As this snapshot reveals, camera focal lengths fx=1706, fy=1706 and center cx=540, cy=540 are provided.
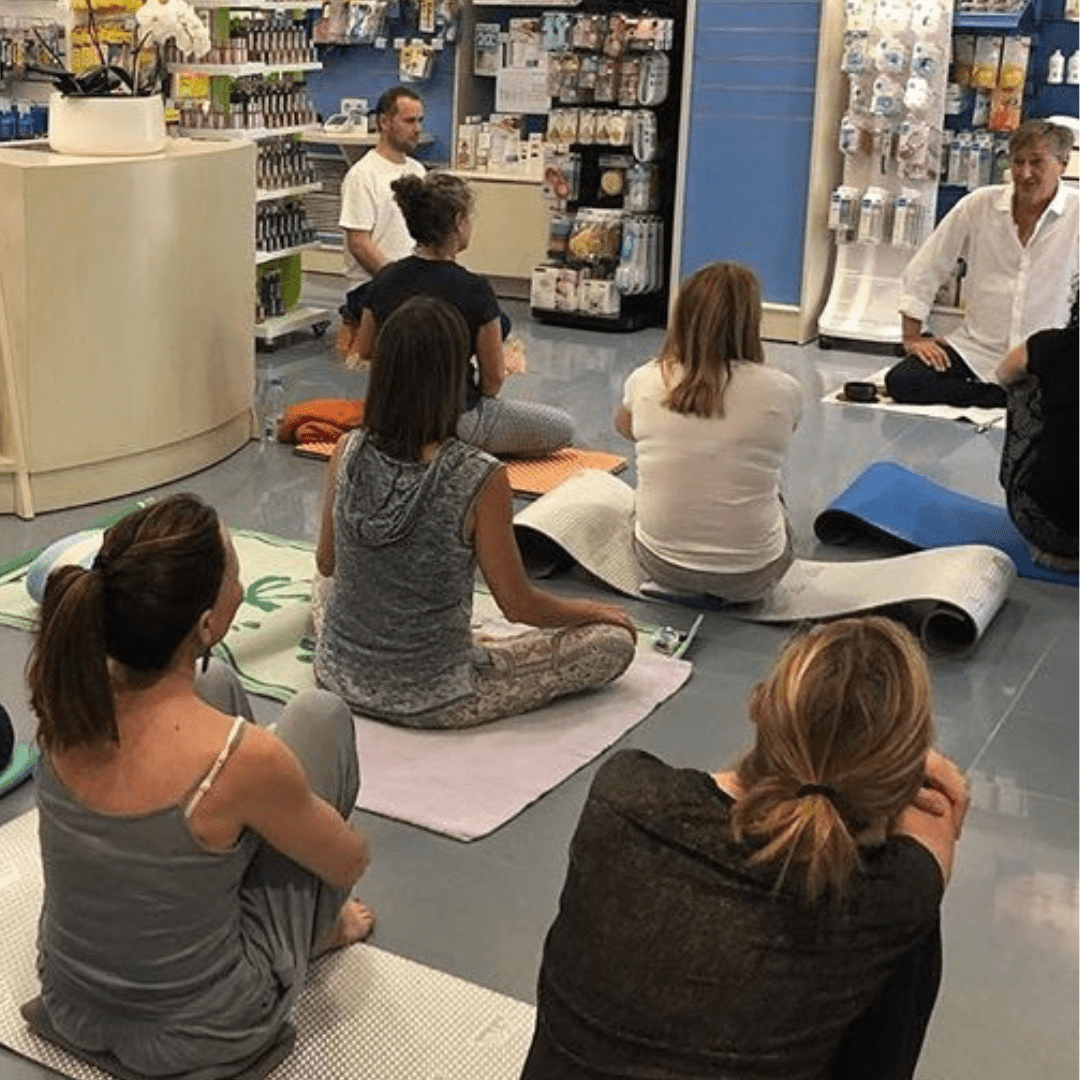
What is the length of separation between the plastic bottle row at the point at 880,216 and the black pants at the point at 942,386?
1243mm

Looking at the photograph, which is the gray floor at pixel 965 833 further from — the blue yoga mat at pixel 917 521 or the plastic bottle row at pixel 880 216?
the plastic bottle row at pixel 880 216

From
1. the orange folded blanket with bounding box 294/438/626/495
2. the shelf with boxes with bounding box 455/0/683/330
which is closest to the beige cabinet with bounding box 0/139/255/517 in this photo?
the orange folded blanket with bounding box 294/438/626/495

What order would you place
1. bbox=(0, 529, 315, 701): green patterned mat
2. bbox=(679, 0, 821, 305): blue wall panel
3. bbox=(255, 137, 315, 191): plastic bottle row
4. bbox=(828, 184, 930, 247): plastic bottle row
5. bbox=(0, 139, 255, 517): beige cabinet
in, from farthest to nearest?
1. bbox=(679, 0, 821, 305): blue wall panel
2. bbox=(828, 184, 930, 247): plastic bottle row
3. bbox=(255, 137, 315, 191): plastic bottle row
4. bbox=(0, 139, 255, 517): beige cabinet
5. bbox=(0, 529, 315, 701): green patterned mat

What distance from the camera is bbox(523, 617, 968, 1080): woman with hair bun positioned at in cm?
175

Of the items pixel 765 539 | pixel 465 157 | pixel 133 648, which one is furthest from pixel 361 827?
pixel 465 157

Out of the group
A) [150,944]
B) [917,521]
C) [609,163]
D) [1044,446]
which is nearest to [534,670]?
[150,944]

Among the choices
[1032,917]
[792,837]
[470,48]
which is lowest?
[1032,917]

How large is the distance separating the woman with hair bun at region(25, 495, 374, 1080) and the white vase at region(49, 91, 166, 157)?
3382 millimetres

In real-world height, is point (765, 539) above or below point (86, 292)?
below

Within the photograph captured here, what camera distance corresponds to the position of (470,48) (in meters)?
9.66

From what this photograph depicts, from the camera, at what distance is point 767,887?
176cm

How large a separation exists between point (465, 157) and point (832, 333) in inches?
102

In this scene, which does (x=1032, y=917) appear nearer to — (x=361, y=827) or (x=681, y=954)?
(x=361, y=827)

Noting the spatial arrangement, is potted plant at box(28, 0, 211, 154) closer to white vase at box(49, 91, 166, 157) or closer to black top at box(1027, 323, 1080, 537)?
white vase at box(49, 91, 166, 157)
